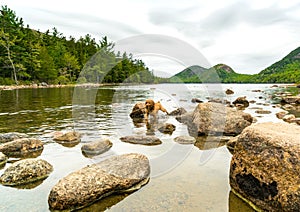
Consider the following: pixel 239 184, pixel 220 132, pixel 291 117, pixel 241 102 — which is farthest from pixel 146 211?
pixel 241 102

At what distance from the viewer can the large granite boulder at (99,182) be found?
15.2ft

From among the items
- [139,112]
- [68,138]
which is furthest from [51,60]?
[68,138]

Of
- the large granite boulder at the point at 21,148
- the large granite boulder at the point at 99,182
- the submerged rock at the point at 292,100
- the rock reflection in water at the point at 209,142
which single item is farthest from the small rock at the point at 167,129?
the submerged rock at the point at 292,100

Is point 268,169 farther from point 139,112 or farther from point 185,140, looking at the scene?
point 139,112

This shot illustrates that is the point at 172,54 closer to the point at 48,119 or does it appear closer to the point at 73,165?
the point at 48,119

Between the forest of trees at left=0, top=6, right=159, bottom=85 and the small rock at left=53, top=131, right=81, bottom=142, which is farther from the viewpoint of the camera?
the forest of trees at left=0, top=6, right=159, bottom=85

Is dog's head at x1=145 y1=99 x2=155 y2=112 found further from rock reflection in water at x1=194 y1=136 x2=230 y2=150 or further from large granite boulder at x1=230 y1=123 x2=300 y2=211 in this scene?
large granite boulder at x1=230 y1=123 x2=300 y2=211

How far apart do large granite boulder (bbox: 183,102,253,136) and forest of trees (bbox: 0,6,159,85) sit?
27.6 meters

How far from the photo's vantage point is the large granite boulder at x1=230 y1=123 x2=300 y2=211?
433cm

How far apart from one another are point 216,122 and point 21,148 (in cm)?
789

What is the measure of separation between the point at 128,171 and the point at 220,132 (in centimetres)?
633

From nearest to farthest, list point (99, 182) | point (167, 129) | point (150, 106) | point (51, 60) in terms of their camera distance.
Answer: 1. point (99, 182)
2. point (167, 129)
3. point (150, 106)
4. point (51, 60)

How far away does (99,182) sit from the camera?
5.11 m

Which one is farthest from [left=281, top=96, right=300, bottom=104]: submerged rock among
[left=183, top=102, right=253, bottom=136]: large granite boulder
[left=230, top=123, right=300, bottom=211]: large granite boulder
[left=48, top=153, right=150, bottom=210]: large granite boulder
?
[left=48, top=153, right=150, bottom=210]: large granite boulder
